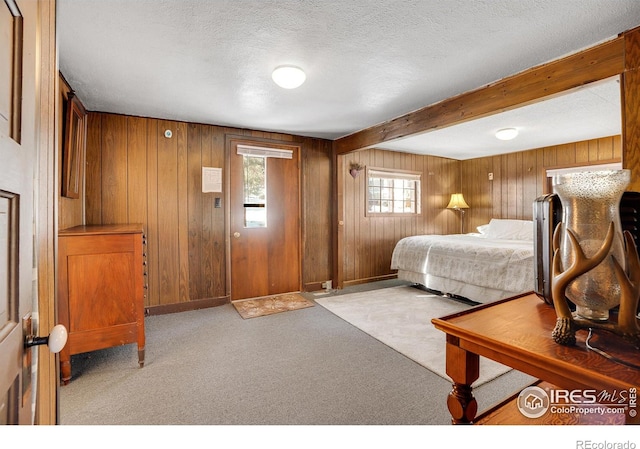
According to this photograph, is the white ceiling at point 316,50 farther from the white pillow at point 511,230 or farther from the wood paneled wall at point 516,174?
the white pillow at point 511,230

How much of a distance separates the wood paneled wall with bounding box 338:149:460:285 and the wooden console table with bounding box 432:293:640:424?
350cm

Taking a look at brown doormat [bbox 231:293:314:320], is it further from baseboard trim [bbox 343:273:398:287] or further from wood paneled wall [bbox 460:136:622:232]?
wood paneled wall [bbox 460:136:622:232]

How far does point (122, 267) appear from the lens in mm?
2111

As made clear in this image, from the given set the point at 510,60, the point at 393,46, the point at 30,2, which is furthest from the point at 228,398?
the point at 510,60

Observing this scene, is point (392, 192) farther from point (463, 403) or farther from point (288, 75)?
point (463, 403)

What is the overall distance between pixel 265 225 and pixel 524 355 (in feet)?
11.6

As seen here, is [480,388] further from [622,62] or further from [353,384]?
[622,62]

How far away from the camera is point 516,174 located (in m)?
5.28

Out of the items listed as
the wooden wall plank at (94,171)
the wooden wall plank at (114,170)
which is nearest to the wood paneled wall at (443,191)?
the wooden wall plank at (114,170)

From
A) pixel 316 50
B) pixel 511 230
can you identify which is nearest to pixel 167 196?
pixel 316 50

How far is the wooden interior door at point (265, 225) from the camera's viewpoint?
3.84 m

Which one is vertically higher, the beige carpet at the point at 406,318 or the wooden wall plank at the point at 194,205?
the wooden wall plank at the point at 194,205

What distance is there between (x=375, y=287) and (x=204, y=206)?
2.80m
